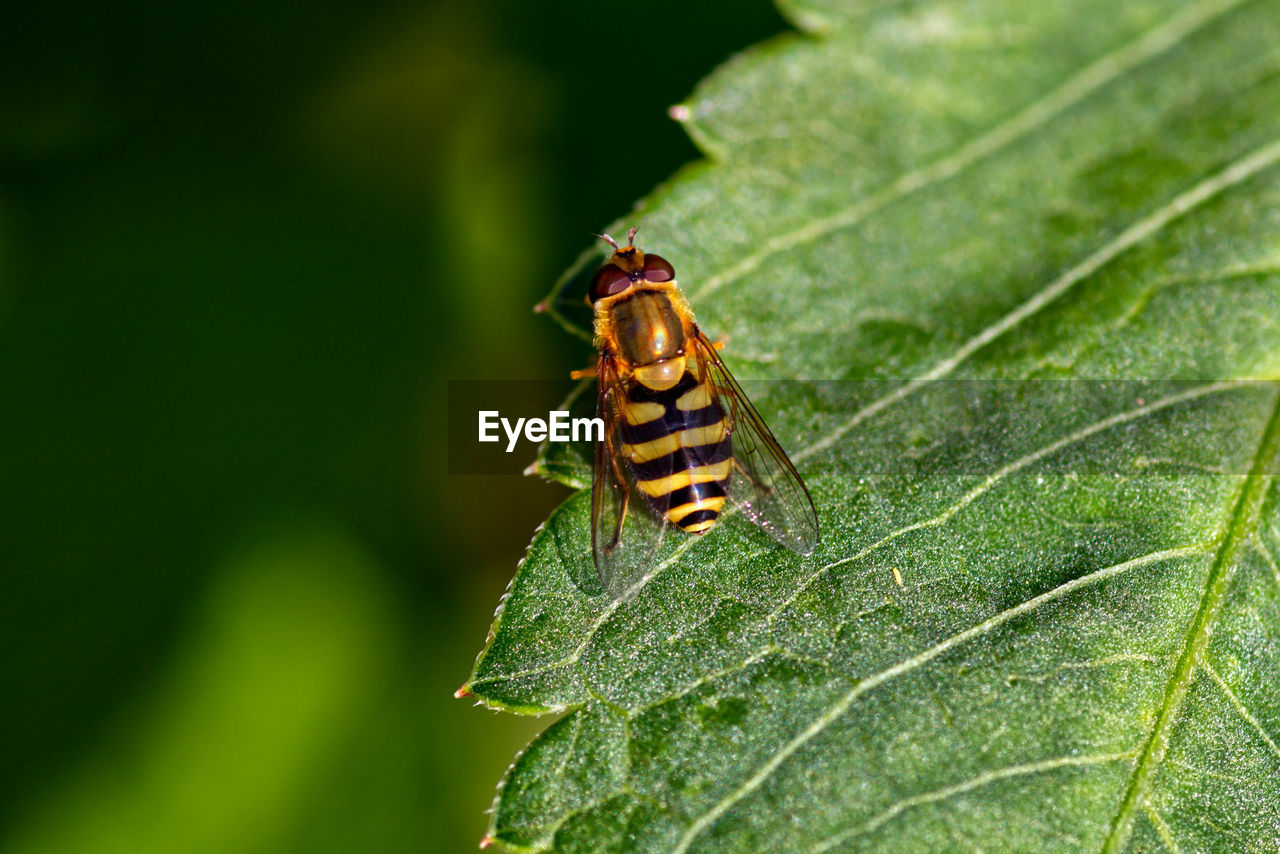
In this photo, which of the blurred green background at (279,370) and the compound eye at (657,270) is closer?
the compound eye at (657,270)

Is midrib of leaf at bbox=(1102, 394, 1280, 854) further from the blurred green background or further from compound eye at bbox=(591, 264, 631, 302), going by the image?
the blurred green background

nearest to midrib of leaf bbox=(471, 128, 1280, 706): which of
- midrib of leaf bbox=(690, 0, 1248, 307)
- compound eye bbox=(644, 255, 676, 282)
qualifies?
midrib of leaf bbox=(690, 0, 1248, 307)

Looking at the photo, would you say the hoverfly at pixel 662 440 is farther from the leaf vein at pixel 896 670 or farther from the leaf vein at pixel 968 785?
the leaf vein at pixel 968 785

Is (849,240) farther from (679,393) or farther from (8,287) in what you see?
(8,287)

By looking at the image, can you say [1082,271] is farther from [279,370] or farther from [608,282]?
[279,370]

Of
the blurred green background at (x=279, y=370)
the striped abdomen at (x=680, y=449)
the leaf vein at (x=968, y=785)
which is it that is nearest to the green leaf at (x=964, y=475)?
the leaf vein at (x=968, y=785)

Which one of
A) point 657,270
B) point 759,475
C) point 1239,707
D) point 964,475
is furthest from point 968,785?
point 657,270

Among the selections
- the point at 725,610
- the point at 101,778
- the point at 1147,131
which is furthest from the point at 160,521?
the point at 1147,131
